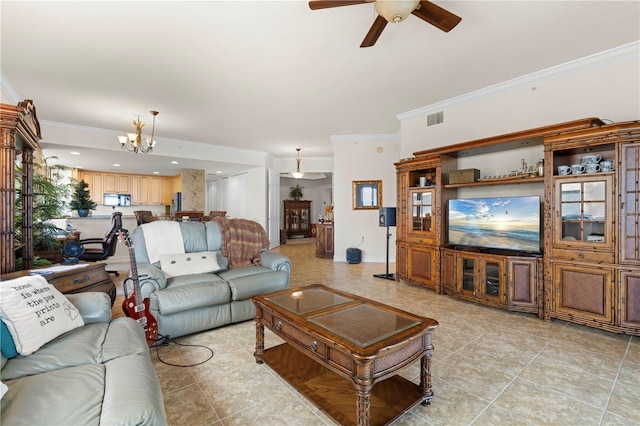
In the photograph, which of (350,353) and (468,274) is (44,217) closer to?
(350,353)

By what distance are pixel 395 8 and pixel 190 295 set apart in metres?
2.72

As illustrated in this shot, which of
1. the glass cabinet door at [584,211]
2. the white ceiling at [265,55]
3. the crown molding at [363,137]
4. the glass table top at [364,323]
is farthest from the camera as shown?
the crown molding at [363,137]

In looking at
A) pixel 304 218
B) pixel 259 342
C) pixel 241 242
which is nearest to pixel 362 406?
pixel 259 342

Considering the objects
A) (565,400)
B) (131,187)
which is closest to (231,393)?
(565,400)

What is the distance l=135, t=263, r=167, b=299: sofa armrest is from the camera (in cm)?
261

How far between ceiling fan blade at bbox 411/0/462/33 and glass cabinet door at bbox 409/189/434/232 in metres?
2.44

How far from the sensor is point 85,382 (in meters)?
1.27

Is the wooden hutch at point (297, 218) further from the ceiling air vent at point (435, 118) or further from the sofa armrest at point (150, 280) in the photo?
the sofa armrest at point (150, 280)

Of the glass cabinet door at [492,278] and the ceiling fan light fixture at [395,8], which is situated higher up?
the ceiling fan light fixture at [395,8]

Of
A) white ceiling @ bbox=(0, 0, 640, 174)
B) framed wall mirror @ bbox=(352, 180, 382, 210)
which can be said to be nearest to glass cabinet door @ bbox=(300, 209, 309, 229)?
framed wall mirror @ bbox=(352, 180, 382, 210)

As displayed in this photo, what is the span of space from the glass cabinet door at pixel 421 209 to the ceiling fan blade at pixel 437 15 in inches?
96.2

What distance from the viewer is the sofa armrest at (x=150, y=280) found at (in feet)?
8.56

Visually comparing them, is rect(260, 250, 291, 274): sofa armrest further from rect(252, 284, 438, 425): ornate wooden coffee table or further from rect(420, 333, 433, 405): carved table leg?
rect(420, 333, 433, 405): carved table leg

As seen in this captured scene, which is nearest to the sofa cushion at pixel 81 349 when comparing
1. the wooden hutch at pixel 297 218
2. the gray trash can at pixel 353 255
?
the gray trash can at pixel 353 255
